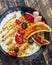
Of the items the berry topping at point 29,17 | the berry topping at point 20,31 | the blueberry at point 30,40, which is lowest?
the blueberry at point 30,40

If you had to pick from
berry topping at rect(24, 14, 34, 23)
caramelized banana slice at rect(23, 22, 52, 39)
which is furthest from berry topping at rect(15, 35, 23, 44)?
berry topping at rect(24, 14, 34, 23)

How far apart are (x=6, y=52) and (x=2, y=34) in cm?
13

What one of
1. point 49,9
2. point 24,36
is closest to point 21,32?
point 24,36

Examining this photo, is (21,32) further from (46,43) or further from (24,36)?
(46,43)

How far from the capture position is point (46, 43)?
1508mm

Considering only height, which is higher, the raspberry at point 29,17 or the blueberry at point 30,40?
the raspberry at point 29,17

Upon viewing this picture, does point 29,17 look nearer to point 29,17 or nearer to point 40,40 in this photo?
point 29,17

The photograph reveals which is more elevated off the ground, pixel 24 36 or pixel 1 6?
pixel 1 6

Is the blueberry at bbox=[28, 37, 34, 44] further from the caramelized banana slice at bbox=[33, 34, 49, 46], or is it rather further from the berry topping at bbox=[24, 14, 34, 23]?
the berry topping at bbox=[24, 14, 34, 23]

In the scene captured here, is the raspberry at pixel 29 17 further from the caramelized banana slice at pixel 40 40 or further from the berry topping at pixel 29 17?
the caramelized banana slice at pixel 40 40

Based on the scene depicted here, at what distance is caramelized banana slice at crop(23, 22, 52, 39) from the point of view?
1.50 m

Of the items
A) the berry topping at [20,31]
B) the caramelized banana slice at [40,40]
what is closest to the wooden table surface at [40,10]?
the caramelized banana slice at [40,40]

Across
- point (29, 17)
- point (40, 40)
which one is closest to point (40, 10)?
point (29, 17)

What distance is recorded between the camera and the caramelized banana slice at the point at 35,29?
1.50 m
